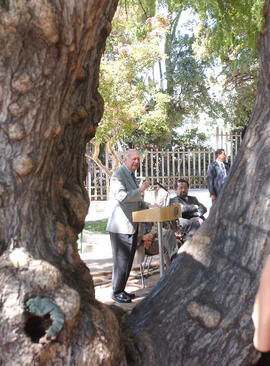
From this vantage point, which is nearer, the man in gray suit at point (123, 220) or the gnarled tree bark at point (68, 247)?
the gnarled tree bark at point (68, 247)

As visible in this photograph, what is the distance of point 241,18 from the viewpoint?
175 inches

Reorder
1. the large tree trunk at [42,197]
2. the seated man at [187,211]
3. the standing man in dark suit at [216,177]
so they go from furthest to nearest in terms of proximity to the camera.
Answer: the standing man in dark suit at [216,177]
the seated man at [187,211]
the large tree trunk at [42,197]

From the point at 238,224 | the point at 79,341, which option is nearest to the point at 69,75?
the point at 238,224

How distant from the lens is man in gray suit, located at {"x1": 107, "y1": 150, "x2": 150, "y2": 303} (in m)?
5.41

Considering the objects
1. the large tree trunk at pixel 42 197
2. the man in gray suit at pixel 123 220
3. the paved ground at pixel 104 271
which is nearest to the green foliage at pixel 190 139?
the paved ground at pixel 104 271

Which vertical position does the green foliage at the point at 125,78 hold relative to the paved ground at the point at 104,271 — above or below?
above

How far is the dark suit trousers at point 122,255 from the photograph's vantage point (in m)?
5.47

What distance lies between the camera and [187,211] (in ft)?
23.5

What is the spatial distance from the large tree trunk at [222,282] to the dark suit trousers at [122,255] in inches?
108

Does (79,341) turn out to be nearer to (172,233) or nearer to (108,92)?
(172,233)

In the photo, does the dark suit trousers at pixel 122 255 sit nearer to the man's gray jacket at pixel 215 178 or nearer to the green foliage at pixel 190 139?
the man's gray jacket at pixel 215 178

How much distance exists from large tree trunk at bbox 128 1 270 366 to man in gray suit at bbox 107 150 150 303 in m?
2.69

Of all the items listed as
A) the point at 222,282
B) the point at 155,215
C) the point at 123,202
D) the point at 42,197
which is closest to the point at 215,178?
the point at 123,202

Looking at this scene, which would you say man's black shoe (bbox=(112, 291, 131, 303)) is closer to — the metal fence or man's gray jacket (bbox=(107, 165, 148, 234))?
man's gray jacket (bbox=(107, 165, 148, 234))
